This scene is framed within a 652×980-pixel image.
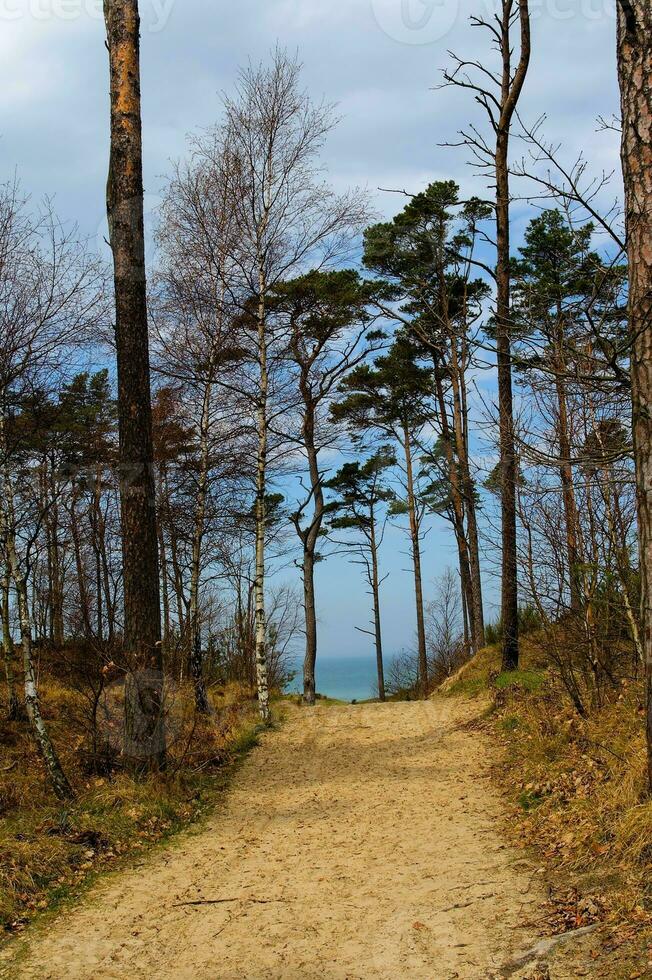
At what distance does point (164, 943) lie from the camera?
→ 4371 millimetres

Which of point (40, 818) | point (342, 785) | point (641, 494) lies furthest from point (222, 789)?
point (641, 494)

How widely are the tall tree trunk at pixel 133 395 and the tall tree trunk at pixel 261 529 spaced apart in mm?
4474

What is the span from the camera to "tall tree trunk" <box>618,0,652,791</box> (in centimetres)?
446

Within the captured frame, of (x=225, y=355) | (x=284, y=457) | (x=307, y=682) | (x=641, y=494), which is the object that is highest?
(x=225, y=355)

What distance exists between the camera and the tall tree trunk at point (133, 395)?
7.45 meters

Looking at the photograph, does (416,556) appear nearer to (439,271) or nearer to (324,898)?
(439,271)

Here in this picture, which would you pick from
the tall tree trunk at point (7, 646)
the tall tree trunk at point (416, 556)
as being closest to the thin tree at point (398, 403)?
the tall tree trunk at point (416, 556)

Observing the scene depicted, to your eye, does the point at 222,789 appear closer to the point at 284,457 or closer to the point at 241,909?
the point at 241,909

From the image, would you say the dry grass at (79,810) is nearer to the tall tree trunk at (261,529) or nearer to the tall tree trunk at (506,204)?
the tall tree trunk at (261,529)

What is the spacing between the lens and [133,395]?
785cm

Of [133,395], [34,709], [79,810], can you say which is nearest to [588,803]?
[79,810]

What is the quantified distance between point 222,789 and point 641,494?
5.72 metres

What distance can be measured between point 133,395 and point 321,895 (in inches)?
205

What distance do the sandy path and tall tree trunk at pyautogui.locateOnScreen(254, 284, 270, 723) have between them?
4.07 meters
